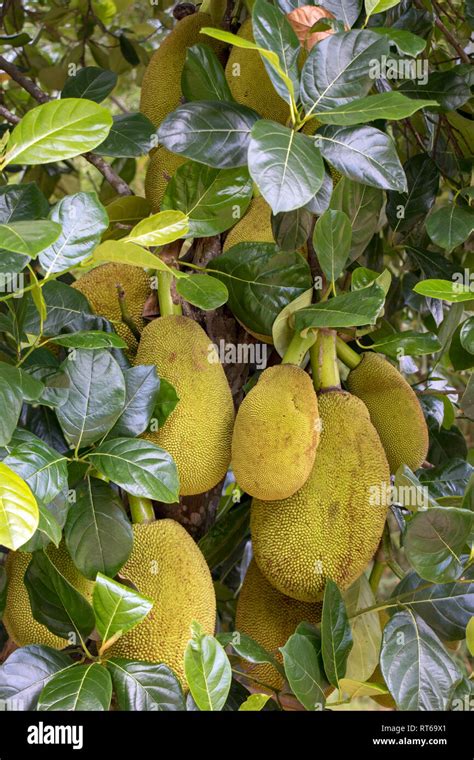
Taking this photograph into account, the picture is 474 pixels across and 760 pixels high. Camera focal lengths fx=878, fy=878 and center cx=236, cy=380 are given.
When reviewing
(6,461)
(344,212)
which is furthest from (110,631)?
(344,212)

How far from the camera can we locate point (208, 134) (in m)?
0.79

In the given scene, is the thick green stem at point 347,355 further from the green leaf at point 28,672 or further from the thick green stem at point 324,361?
the green leaf at point 28,672

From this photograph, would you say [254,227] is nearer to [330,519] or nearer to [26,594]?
[330,519]

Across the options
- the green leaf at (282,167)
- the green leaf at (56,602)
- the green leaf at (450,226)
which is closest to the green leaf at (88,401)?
the green leaf at (56,602)

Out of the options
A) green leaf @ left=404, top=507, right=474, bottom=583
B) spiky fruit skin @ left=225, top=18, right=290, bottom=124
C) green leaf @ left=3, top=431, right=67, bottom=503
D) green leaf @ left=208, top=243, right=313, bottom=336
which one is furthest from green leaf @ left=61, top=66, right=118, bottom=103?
green leaf @ left=404, top=507, right=474, bottom=583

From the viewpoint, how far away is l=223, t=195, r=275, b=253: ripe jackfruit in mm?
914

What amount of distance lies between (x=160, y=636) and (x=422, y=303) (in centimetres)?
71

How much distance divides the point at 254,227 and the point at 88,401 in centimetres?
29

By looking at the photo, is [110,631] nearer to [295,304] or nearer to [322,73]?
[295,304]

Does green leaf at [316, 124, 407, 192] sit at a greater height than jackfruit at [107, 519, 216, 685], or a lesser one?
greater

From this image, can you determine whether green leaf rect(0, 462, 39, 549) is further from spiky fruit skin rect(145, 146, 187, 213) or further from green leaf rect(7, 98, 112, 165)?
spiky fruit skin rect(145, 146, 187, 213)

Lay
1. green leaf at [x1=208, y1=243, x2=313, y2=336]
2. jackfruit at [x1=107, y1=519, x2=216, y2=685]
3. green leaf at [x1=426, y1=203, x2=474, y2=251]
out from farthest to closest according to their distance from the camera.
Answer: green leaf at [x1=426, y1=203, x2=474, y2=251] → green leaf at [x1=208, y1=243, x2=313, y2=336] → jackfruit at [x1=107, y1=519, x2=216, y2=685]

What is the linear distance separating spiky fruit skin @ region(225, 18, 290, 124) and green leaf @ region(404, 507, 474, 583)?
430 mm

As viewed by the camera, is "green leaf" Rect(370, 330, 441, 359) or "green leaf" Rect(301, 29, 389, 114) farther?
"green leaf" Rect(370, 330, 441, 359)
